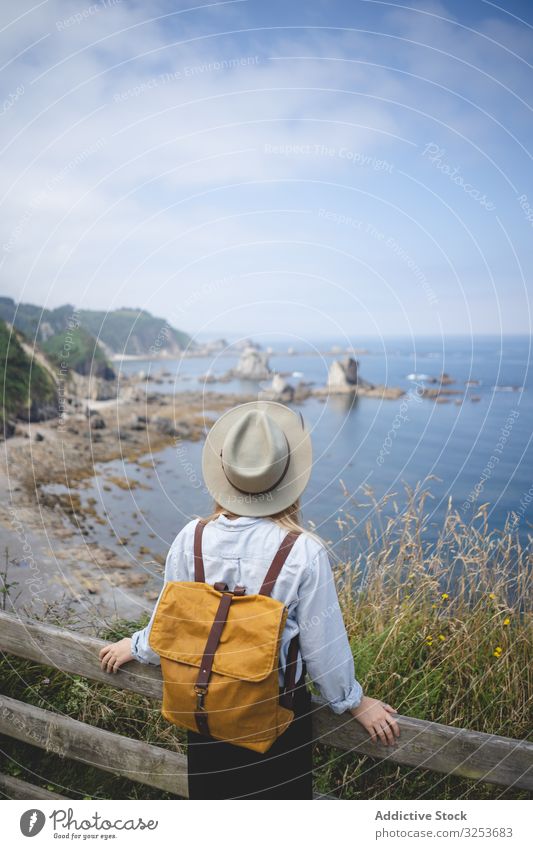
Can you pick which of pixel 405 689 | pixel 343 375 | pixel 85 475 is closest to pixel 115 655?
pixel 405 689

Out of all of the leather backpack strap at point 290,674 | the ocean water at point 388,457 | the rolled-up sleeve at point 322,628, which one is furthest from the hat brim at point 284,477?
the ocean water at point 388,457

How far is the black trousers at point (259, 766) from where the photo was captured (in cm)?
202

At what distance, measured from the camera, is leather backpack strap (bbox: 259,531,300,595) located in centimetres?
182

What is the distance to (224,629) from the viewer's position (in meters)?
1.82

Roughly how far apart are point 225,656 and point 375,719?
597 mm

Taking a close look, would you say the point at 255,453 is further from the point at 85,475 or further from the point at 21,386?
the point at 85,475

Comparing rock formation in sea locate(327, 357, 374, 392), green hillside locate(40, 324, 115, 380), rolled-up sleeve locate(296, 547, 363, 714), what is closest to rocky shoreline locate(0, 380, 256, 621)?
green hillside locate(40, 324, 115, 380)

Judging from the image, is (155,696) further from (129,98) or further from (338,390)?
(338,390)

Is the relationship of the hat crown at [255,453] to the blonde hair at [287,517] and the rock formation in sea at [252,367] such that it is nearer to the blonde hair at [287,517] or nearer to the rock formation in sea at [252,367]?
the blonde hair at [287,517]

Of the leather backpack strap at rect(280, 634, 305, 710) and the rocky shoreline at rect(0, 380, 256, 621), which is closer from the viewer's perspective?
the leather backpack strap at rect(280, 634, 305, 710)

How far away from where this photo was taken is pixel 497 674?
3.28m

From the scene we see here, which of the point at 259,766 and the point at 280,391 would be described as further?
the point at 280,391

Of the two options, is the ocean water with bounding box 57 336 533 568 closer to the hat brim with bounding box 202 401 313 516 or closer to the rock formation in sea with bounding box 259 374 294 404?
the rock formation in sea with bounding box 259 374 294 404
